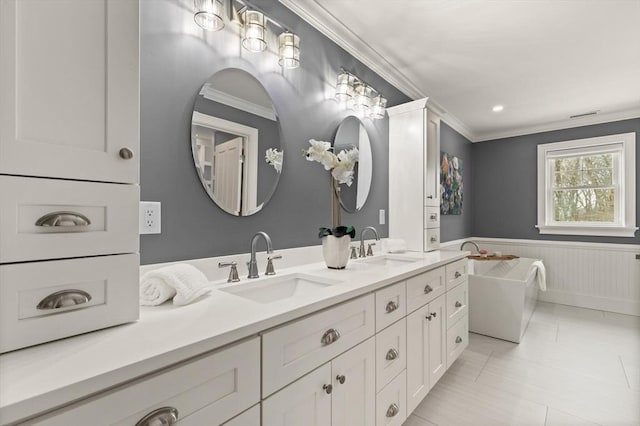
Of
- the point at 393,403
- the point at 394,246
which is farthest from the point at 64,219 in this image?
the point at 394,246

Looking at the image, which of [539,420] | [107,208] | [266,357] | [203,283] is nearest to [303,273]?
[203,283]

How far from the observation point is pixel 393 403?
1.42 metres

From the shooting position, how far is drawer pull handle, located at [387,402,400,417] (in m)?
1.39

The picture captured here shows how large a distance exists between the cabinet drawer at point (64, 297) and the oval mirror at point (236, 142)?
616 mm

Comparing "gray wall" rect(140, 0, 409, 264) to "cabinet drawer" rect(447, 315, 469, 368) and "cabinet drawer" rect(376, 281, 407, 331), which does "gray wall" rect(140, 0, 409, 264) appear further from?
"cabinet drawer" rect(447, 315, 469, 368)

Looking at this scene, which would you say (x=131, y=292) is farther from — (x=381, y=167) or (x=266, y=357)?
(x=381, y=167)

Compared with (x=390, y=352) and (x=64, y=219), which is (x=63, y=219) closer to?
(x=64, y=219)

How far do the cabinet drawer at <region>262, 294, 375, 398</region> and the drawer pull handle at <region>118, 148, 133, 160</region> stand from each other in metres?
0.62

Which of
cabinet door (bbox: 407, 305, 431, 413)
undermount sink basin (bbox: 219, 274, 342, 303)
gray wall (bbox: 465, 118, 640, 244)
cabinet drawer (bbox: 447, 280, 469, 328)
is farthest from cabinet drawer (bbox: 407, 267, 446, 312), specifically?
gray wall (bbox: 465, 118, 640, 244)

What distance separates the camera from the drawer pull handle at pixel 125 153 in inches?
31.2

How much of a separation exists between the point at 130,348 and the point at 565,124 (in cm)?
536

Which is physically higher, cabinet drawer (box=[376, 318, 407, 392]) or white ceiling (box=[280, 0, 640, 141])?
white ceiling (box=[280, 0, 640, 141])

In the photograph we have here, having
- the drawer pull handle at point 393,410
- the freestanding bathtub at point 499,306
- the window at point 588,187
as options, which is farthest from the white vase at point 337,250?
the window at point 588,187

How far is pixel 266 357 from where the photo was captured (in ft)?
2.70
